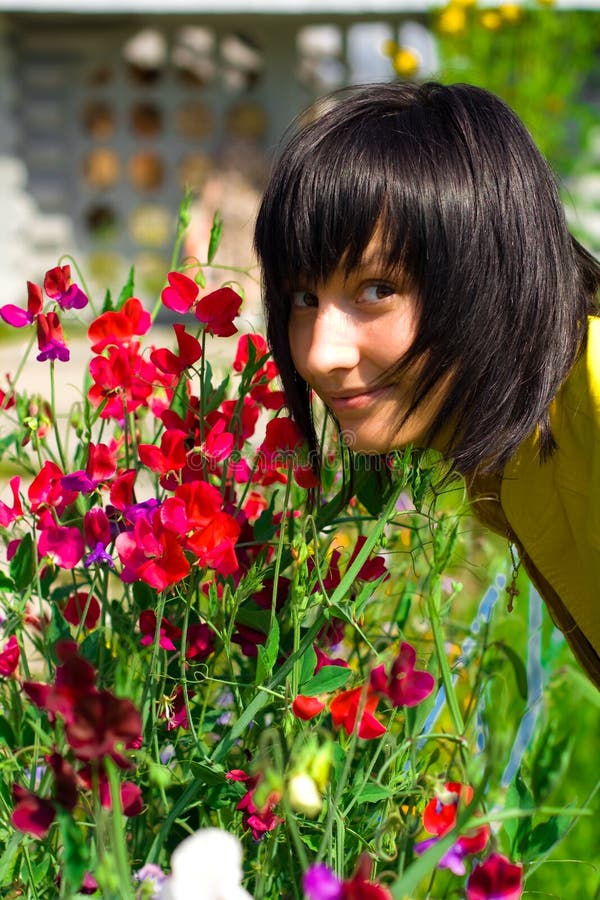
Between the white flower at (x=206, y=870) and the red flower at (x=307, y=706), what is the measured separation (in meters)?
0.20

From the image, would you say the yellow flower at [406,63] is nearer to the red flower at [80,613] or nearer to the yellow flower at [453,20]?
the yellow flower at [453,20]

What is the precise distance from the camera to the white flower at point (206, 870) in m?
0.47

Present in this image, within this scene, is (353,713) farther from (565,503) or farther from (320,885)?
(565,503)

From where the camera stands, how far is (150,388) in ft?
2.98

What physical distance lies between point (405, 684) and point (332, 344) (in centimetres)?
30

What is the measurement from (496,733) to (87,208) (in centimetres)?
676

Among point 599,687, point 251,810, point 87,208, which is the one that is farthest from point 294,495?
point 87,208

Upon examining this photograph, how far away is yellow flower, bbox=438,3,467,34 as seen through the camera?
147 inches

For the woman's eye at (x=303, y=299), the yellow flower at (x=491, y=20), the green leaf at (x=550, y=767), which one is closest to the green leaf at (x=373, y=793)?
the green leaf at (x=550, y=767)

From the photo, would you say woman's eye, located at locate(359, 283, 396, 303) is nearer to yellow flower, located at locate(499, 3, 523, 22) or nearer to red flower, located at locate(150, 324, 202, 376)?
red flower, located at locate(150, 324, 202, 376)

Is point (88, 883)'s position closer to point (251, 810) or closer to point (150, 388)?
point (251, 810)

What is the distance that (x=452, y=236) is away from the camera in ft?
2.71

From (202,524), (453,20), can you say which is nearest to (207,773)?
(202,524)

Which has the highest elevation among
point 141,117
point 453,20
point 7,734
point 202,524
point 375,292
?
point 453,20
